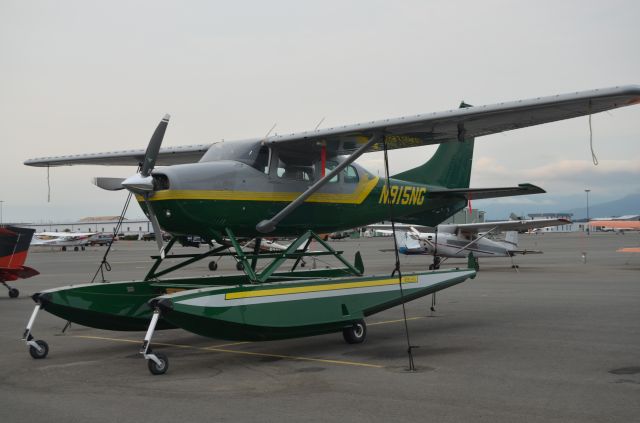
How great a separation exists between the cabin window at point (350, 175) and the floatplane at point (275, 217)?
0.02 m

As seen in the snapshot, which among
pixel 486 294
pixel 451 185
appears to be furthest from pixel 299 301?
pixel 486 294

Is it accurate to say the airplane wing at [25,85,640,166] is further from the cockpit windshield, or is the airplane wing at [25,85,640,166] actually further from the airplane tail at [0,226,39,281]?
the airplane tail at [0,226,39,281]

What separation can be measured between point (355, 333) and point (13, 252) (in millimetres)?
11791

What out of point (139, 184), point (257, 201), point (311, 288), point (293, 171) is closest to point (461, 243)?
point (293, 171)

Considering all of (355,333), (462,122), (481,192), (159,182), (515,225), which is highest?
(515,225)

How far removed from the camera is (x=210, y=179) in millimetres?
9578

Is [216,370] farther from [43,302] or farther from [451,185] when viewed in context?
[451,185]

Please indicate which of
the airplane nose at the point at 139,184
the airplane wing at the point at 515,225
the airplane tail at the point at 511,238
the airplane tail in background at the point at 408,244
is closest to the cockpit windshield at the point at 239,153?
the airplane nose at the point at 139,184

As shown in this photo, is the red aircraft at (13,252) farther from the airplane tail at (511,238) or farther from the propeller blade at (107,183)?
the airplane tail at (511,238)

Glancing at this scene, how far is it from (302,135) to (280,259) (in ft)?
6.45

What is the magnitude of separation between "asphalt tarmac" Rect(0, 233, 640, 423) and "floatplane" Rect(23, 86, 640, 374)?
0.56 metres

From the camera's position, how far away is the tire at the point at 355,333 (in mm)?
9828

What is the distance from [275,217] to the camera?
10.3m

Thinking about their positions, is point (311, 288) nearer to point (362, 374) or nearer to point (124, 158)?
point (362, 374)
